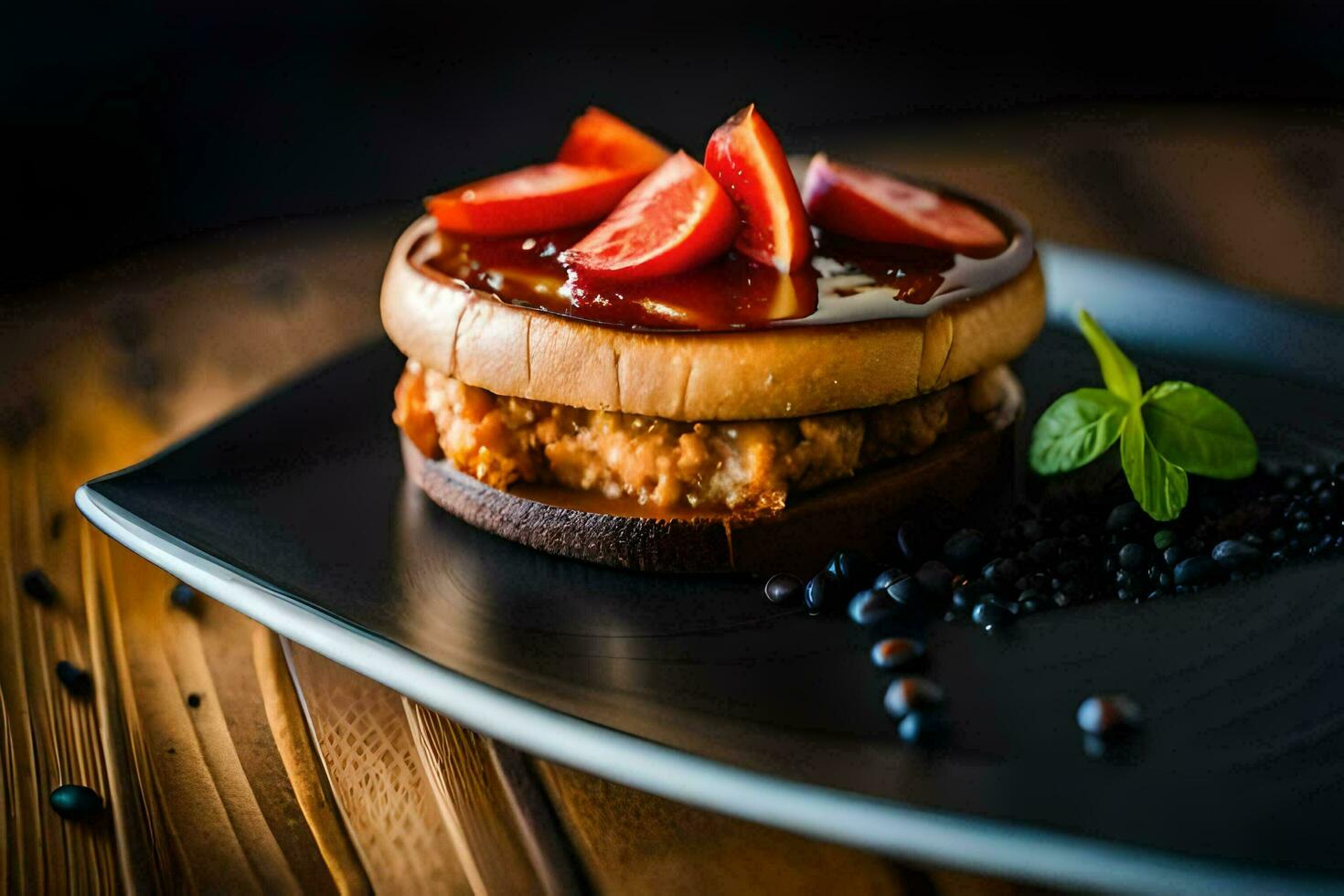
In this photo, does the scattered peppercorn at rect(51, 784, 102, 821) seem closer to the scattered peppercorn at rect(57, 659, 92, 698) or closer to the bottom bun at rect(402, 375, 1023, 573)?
the scattered peppercorn at rect(57, 659, 92, 698)

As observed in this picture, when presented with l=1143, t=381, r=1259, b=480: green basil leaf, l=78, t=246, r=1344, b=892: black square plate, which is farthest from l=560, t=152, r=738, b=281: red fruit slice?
l=1143, t=381, r=1259, b=480: green basil leaf

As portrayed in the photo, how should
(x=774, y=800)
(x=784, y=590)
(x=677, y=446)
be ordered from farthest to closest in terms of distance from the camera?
(x=677, y=446)
(x=784, y=590)
(x=774, y=800)

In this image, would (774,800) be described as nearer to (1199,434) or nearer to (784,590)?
(784,590)

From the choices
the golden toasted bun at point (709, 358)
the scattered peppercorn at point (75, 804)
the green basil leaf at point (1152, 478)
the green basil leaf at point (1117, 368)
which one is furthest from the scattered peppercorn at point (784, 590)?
the scattered peppercorn at point (75, 804)

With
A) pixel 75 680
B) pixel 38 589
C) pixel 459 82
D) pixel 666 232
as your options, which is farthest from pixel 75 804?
pixel 459 82

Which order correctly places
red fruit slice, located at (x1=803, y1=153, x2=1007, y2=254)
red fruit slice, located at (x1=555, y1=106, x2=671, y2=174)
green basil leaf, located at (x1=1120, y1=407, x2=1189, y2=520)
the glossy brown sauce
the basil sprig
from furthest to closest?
1. red fruit slice, located at (x1=555, y1=106, x2=671, y2=174)
2. red fruit slice, located at (x1=803, y1=153, x2=1007, y2=254)
3. the basil sprig
4. green basil leaf, located at (x1=1120, y1=407, x2=1189, y2=520)
5. the glossy brown sauce

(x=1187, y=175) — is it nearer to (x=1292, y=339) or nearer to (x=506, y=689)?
(x=1292, y=339)

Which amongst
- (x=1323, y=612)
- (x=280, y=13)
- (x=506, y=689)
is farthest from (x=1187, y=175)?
(x=506, y=689)
